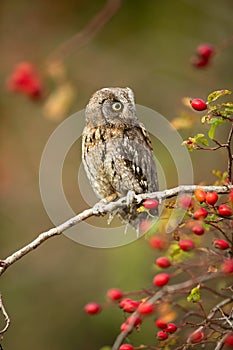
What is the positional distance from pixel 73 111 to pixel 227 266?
4.30m

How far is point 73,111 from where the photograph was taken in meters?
6.73

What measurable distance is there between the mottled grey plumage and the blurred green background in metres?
1.90

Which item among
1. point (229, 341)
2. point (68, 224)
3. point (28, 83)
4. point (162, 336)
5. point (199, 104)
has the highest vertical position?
point (28, 83)

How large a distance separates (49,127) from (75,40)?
4.22m

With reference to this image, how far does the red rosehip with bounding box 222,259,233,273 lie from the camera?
260 centimetres

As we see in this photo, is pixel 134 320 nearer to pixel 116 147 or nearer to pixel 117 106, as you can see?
pixel 116 147

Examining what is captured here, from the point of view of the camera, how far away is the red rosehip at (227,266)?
2.60 metres

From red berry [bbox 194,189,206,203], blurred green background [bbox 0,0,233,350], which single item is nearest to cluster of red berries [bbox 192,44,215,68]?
red berry [bbox 194,189,206,203]

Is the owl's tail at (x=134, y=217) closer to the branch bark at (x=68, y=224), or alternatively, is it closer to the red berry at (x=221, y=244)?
the branch bark at (x=68, y=224)

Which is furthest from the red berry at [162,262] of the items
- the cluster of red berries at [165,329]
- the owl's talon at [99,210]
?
the owl's talon at [99,210]

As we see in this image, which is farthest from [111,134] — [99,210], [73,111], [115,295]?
[73,111]

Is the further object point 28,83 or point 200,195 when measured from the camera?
point 28,83

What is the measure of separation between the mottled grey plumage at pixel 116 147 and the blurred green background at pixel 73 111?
190 cm

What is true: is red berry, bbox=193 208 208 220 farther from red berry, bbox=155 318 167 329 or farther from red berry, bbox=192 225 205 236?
red berry, bbox=155 318 167 329
